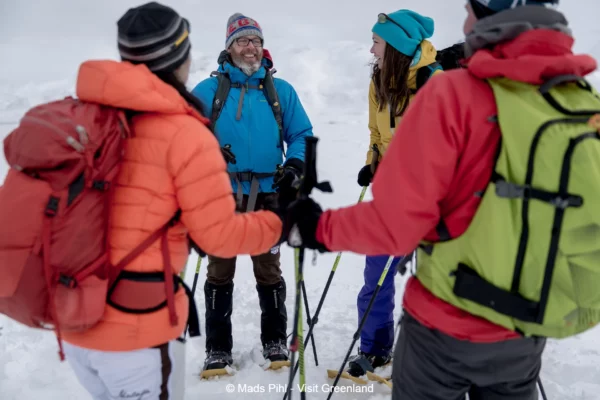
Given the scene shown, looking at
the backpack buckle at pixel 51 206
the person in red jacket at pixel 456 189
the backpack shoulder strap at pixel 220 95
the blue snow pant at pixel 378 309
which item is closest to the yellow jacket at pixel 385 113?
the blue snow pant at pixel 378 309

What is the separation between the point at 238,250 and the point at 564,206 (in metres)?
1.15

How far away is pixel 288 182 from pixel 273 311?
1.45m

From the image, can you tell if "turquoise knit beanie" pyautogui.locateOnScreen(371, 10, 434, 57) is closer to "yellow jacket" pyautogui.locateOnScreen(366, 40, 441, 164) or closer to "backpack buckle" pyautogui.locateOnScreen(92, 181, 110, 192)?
"yellow jacket" pyautogui.locateOnScreen(366, 40, 441, 164)

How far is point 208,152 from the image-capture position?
5.48ft

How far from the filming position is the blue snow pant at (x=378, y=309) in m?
3.46

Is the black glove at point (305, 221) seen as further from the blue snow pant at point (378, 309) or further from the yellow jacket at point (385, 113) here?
the blue snow pant at point (378, 309)

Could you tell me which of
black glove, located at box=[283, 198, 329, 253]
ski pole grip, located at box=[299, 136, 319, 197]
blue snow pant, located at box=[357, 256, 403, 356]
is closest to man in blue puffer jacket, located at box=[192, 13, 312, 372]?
blue snow pant, located at box=[357, 256, 403, 356]

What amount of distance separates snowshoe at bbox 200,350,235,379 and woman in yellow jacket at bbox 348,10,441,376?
938mm

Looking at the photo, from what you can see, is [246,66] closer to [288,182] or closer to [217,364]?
[288,182]

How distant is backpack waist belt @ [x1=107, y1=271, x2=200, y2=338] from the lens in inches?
66.2

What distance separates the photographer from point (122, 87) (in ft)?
5.15

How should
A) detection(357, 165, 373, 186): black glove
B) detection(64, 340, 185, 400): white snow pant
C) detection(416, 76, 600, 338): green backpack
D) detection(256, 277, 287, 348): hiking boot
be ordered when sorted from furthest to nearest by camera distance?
1. detection(256, 277, 287, 348): hiking boot
2. detection(357, 165, 373, 186): black glove
3. detection(64, 340, 185, 400): white snow pant
4. detection(416, 76, 600, 338): green backpack

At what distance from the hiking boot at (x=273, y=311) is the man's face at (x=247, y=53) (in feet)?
5.42

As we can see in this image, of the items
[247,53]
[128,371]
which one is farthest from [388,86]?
[128,371]
